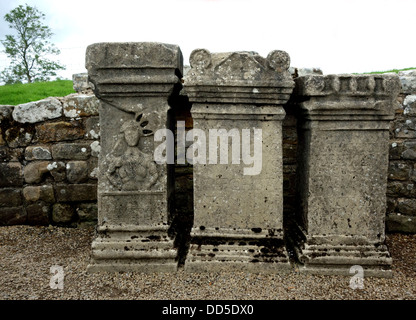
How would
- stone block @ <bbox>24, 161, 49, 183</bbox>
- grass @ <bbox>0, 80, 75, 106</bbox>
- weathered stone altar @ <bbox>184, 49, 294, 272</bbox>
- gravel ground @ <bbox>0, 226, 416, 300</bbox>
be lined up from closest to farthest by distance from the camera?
gravel ground @ <bbox>0, 226, 416, 300</bbox>, weathered stone altar @ <bbox>184, 49, 294, 272</bbox>, stone block @ <bbox>24, 161, 49, 183</bbox>, grass @ <bbox>0, 80, 75, 106</bbox>

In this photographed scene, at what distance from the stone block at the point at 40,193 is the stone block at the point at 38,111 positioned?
0.72 meters

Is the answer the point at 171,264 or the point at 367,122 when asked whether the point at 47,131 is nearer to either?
the point at 171,264

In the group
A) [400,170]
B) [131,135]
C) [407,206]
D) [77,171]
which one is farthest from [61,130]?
[407,206]

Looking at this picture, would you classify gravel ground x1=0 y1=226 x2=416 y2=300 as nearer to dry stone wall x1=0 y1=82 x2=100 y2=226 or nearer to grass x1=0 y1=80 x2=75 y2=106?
dry stone wall x1=0 y1=82 x2=100 y2=226

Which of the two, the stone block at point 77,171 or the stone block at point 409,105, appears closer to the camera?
the stone block at point 409,105

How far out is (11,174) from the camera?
10.6 ft

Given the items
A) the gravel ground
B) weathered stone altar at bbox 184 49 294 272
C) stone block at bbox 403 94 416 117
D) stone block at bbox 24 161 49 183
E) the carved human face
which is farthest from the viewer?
stone block at bbox 24 161 49 183

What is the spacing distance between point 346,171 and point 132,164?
5.62ft

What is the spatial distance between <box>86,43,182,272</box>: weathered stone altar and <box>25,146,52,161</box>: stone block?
1147mm

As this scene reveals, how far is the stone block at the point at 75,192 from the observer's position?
10.6ft

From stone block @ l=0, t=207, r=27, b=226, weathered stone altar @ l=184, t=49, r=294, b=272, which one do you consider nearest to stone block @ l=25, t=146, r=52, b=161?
stone block @ l=0, t=207, r=27, b=226

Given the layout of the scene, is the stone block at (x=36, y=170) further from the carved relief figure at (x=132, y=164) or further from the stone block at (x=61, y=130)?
the carved relief figure at (x=132, y=164)

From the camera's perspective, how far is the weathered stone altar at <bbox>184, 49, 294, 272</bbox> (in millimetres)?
2258

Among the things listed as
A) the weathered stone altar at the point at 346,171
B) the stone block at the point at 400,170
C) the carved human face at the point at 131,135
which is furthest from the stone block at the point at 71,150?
the stone block at the point at 400,170
